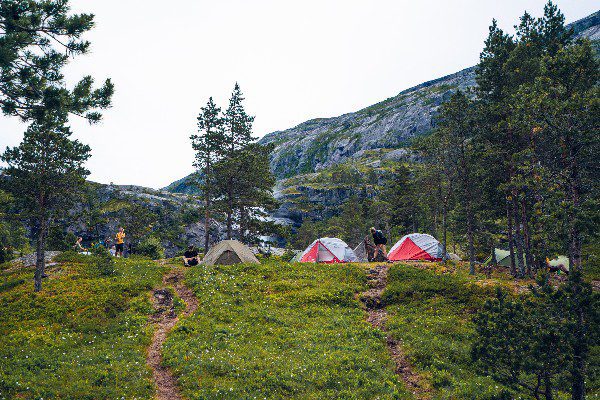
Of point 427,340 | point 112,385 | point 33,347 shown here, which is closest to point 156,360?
point 112,385

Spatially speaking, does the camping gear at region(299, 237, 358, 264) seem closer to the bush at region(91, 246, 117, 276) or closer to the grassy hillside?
the grassy hillside

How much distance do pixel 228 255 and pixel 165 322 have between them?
418 inches

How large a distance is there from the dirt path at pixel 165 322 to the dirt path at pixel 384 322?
8.37m

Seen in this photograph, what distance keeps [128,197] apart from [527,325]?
111563 mm

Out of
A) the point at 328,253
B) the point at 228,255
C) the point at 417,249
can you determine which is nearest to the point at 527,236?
the point at 417,249

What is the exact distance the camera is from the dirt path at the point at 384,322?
1285 centimetres

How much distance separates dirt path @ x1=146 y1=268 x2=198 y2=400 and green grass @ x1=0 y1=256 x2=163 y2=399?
15.9 inches

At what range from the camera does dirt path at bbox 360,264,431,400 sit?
12.8m

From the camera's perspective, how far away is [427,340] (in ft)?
51.7

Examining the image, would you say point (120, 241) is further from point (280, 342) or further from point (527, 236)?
point (527, 236)

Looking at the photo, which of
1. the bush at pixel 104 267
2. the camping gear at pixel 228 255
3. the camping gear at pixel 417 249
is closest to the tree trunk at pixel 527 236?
the camping gear at pixel 417 249

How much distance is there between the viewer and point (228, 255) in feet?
95.2

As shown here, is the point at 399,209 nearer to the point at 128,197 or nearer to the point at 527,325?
the point at 527,325

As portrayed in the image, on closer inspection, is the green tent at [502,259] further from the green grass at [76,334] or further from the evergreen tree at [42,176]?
the evergreen tree at [42,176]
